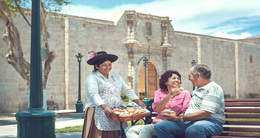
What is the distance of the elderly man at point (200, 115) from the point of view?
3.81 m

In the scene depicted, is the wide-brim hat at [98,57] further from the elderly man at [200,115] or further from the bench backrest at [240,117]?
the bench backrest at [240,117]

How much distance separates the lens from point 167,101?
420 cm

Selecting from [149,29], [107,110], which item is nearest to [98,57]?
[107,110]

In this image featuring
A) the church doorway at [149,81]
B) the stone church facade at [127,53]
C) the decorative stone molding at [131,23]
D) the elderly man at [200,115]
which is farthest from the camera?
the church doorway at [149,81]

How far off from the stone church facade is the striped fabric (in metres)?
13.7

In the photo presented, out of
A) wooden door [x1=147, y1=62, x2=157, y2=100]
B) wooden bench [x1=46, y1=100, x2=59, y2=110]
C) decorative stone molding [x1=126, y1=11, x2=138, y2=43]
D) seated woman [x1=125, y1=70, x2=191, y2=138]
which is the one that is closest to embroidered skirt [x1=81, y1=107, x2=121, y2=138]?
seated woman [x1=125, y1=70, x2=191, y2=138]

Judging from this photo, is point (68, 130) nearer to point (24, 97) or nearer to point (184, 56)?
point (24, 97)

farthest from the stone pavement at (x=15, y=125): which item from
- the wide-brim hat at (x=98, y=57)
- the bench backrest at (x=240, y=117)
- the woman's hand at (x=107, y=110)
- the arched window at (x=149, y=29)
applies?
the arched window at (x=149, y=29)

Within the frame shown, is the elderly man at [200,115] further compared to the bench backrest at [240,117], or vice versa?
the bench backrest at [240,117]

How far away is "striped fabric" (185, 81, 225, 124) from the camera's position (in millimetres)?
3842

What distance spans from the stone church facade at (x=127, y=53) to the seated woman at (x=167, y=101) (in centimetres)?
1317

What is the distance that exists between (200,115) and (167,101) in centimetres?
47

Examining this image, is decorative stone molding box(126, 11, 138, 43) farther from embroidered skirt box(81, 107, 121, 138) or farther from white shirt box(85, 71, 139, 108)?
embroidered skirt box(81, 107, 121, 138)

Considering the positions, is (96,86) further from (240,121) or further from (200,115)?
(240,121)
